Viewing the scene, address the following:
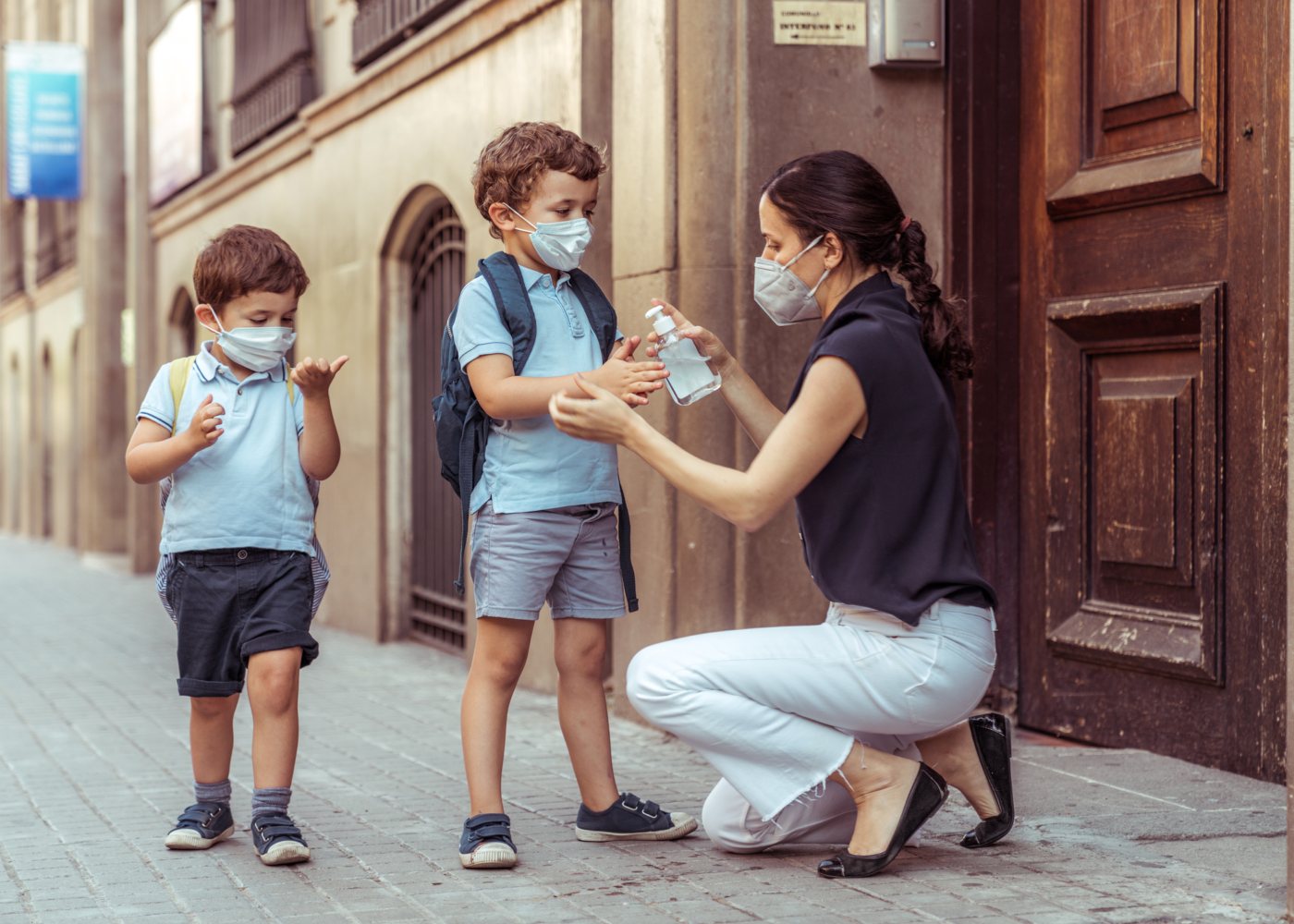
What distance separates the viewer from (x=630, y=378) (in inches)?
154

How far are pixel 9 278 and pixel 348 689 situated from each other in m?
22.8

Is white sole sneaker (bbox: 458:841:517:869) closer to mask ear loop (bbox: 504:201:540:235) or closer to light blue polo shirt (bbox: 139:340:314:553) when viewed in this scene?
light blue polo shirt (bbox: 139:340:314:553)

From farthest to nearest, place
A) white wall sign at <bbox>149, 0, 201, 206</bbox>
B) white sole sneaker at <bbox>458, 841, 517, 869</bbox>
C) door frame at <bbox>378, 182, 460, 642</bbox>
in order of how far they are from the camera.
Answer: white wall sign at <bbox>149, 0, 201, 206</bbox>, door frame at <bbox>378, 182, 460, 642</bbox>, white sole sneaker at <bbox>458, 841, 517, 869</bbox>

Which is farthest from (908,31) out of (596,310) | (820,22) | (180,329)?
(180,329)

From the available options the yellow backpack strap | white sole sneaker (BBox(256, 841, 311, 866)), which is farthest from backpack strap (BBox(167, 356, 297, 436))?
white sole sneaker (BBox(256, 841, 311, 866))

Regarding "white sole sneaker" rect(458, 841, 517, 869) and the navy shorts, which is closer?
"white sole sneaker" rect(458, 841, 517, 869)

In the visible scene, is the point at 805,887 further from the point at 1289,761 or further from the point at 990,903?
the point at 1289,761

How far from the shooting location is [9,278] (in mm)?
28312

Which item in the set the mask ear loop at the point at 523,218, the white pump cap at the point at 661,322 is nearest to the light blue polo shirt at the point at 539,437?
the mask ear loop at the point at 523,218

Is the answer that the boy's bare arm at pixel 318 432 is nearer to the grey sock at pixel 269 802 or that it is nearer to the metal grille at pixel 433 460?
the grey sock at pixel 269 802

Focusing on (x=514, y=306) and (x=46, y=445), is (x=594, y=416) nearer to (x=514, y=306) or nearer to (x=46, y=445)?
(x=514, y=306)

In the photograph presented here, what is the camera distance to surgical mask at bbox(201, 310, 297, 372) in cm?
439

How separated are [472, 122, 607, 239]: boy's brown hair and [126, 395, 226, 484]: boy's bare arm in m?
0.84

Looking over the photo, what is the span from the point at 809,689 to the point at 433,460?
581 cm
